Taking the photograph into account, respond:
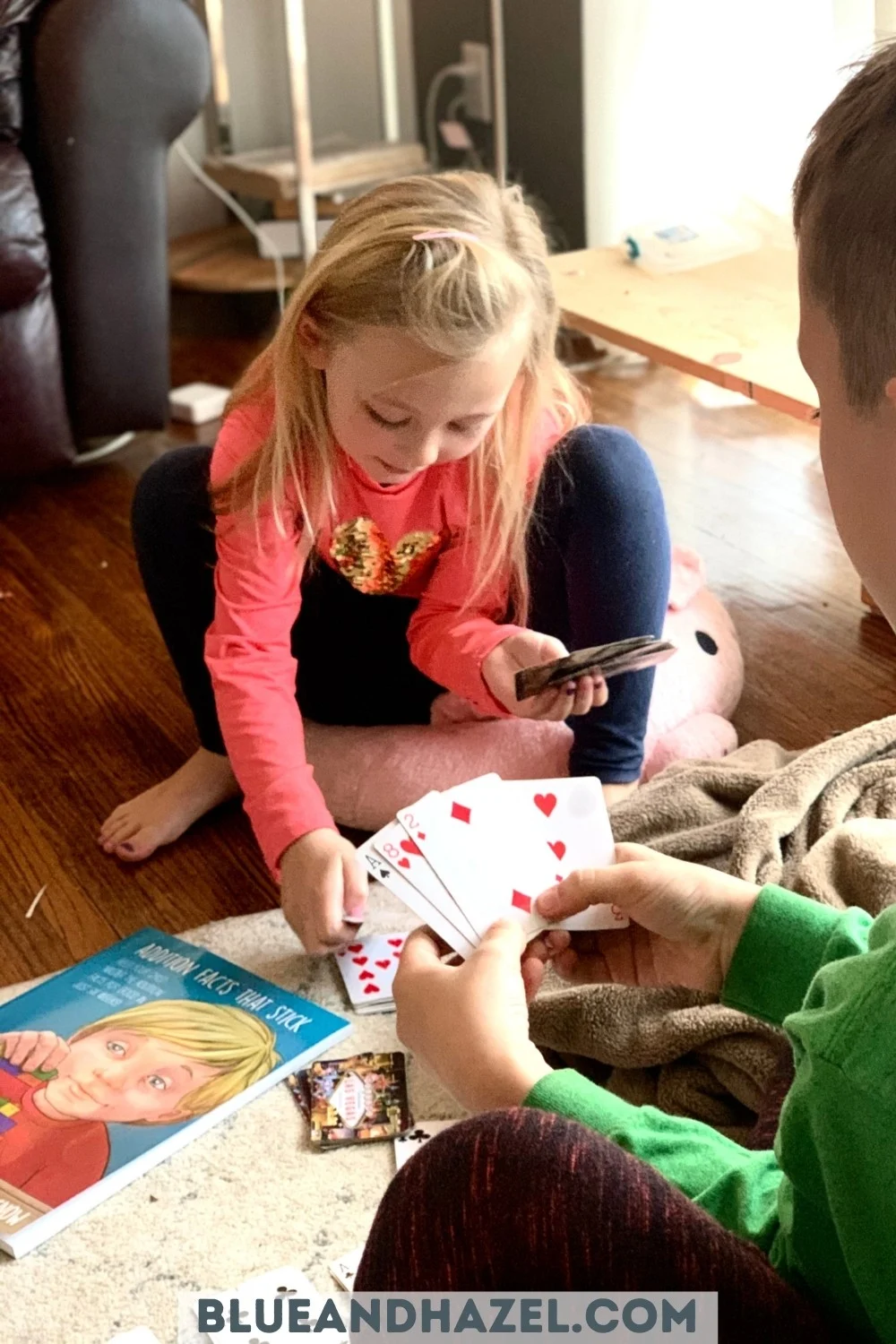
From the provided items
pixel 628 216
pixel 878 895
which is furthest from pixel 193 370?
pixel 878 895

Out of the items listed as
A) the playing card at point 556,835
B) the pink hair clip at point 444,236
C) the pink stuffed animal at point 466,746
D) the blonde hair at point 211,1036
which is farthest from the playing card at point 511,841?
the pink hair clip at point 444,236

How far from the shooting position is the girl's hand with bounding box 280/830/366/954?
1.31m

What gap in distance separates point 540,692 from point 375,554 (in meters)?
0.25

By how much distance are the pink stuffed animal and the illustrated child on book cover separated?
1.09ft

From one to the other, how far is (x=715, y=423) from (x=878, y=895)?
1502 millimetres

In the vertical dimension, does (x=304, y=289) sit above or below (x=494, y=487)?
above

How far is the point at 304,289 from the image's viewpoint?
4.34 feet

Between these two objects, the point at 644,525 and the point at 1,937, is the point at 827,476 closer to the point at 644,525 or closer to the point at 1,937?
the point at 644,525

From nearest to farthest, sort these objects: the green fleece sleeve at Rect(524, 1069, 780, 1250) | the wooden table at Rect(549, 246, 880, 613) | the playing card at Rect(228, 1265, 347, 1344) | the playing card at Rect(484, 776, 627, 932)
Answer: the green fleece sleeve at Rect(524, 1069, 780, 1250), the playing card at Rect(228, 1265, 347, 1344), the playing card at Rect(484, 776, 627, 932), the wooden table at Rect(549, 246, 880, 613)

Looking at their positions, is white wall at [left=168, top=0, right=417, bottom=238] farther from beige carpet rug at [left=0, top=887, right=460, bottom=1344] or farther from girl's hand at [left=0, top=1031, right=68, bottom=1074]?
beige carpet rug at [left=0, top=887, right=460, bottom=1344]

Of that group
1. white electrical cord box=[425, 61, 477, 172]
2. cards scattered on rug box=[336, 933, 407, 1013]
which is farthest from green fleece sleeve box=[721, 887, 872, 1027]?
white electrical cord box=[425, 61, 477, 172]

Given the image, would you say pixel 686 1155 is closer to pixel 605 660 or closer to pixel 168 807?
pixel 605 660

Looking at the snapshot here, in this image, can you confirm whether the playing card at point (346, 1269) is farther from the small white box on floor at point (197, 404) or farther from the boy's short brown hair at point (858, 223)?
the small white box on floor at point (197, 404)

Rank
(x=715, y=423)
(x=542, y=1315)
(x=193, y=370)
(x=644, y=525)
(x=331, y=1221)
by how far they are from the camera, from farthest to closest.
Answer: (x=193, y=370)
(x=715, y=423)
(x=644, y=525)
(x=331, y=1221)
(x=542, y=1315)
